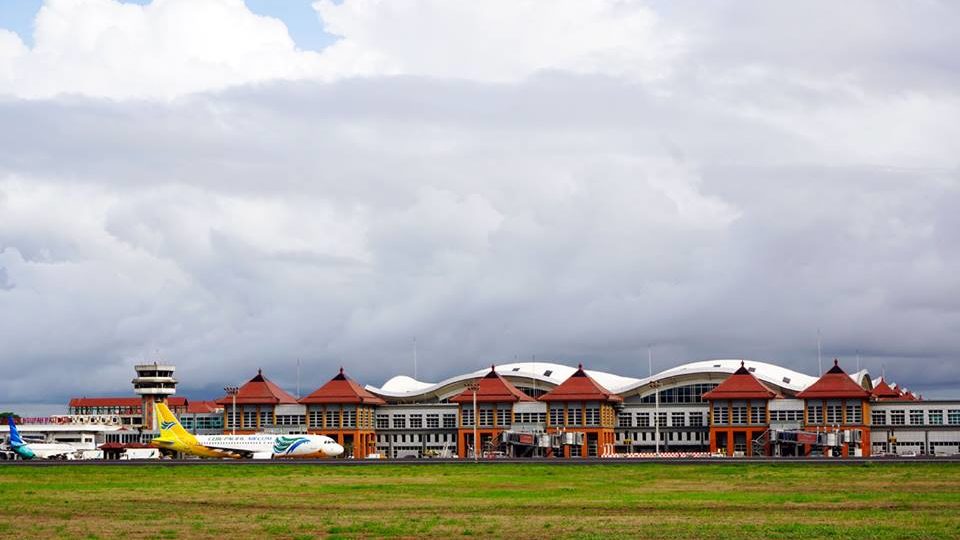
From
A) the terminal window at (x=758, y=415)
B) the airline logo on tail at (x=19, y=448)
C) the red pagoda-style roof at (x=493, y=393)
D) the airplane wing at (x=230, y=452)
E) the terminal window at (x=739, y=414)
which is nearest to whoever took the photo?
the airplane wing at (x=230, y=452)

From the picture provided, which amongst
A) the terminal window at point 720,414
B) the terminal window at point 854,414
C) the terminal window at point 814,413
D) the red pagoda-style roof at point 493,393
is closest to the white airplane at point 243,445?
the red pagoda-style roof at point 493,393

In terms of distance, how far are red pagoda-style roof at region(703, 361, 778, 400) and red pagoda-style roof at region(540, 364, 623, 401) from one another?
577 inches

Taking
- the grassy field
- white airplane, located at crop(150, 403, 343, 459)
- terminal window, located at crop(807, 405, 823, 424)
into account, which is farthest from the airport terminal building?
the grassy field

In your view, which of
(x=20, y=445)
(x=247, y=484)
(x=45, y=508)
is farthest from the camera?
(x=20, y=445)

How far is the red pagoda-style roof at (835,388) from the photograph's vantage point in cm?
18212

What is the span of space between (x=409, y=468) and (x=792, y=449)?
79633mm

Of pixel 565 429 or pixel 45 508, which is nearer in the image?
pixel 45 508

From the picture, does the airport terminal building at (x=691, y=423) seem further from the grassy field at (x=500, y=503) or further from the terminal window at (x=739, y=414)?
the grassy field at (x=500, y=503)

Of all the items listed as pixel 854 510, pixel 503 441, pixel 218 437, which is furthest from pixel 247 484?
pixel 503 441

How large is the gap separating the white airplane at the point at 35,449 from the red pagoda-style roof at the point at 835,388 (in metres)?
104

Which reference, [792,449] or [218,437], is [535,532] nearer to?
[218,437]

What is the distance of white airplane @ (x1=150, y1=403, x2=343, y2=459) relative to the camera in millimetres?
158125

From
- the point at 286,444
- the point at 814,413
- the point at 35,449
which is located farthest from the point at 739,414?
the point at 35,449

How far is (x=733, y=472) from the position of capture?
333 feet
